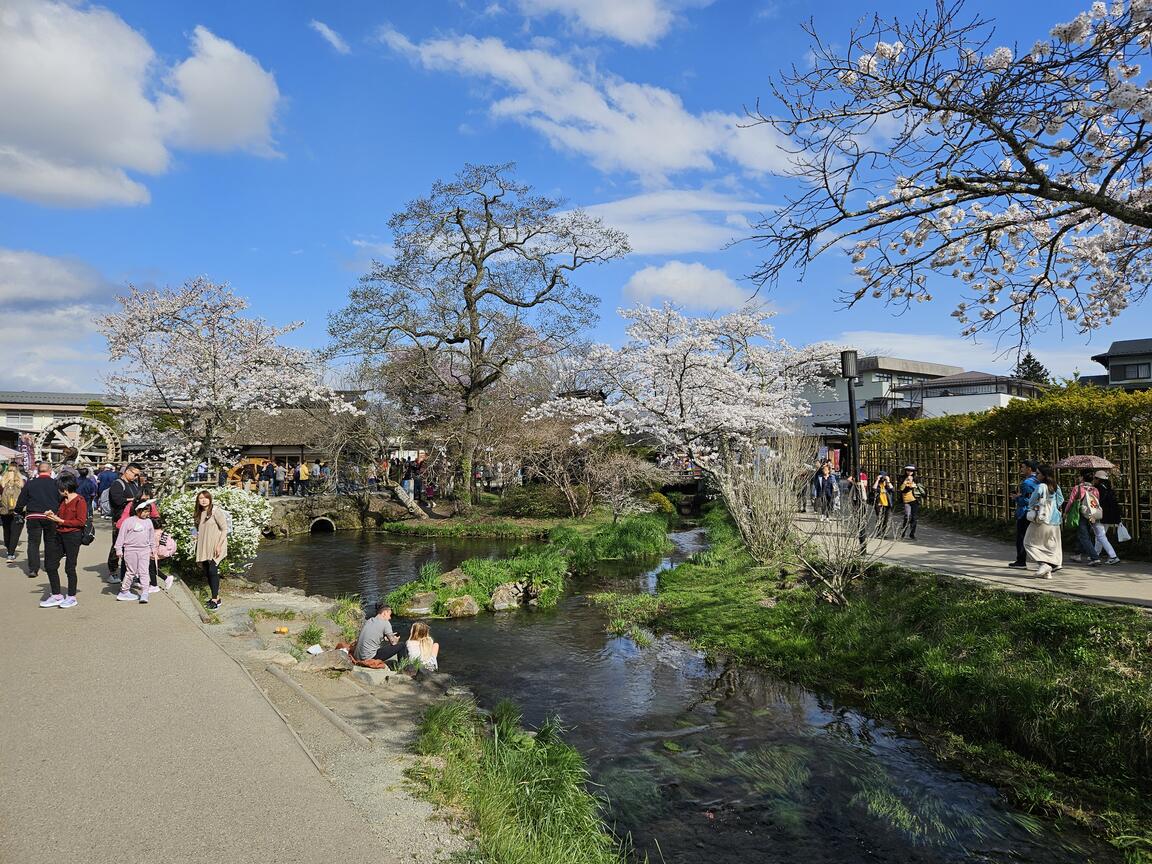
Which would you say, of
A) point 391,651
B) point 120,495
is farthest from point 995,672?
point 120,495

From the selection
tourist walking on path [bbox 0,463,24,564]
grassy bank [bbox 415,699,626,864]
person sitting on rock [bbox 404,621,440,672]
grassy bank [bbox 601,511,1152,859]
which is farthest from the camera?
tourist walking on path [bbox 0,463,24,564]

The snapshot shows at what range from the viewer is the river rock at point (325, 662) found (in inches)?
302

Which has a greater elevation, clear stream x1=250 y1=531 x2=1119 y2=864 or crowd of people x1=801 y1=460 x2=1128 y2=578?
crowd of people x1=801 y1=460 x2=1128 y2=578

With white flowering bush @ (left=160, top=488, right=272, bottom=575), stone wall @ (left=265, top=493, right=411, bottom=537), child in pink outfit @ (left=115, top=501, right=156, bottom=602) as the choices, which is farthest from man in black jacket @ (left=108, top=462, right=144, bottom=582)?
stone wall @ (left=265, top=493, right=411, bottom=537)

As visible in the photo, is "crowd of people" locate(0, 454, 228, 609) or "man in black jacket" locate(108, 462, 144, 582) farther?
"man in black jacket" locate(108, 462, 144, 582)

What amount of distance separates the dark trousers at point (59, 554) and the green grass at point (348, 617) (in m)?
3.39

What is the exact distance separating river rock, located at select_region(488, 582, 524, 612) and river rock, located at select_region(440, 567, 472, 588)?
2.28 ft

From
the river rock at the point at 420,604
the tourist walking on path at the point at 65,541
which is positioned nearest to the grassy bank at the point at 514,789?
the tourist walking on path at the point at 65,541

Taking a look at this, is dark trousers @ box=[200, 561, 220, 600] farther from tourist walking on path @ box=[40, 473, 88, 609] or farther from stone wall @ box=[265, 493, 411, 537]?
stone wall @ box=[265, 493, 411, 537]

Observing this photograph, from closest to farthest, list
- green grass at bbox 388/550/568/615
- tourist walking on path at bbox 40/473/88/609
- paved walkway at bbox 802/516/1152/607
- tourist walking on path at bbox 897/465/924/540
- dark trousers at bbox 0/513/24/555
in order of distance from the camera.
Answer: paved walkway at bbox 802/516/1152/607
tourist walking on path at bbox 40/473/88/609
dark trousers at bbox 0/513/24/555
green grass at bbox 388/550/568/615
tourist walking on path at bbox 897/465/924/540

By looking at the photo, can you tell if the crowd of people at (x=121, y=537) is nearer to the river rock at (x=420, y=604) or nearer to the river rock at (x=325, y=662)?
the river rock at (x=325, y=662)

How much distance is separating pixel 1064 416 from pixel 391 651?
11919mm

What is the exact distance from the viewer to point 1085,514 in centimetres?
995

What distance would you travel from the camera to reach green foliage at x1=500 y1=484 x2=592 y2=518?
88.8 feet
